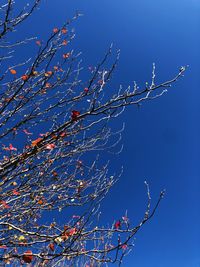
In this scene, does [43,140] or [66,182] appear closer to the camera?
[43,140]

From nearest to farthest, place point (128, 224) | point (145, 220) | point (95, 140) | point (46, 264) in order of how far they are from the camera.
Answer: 1. point (145, 220)
2. point (128, 224)
3. point (95, 140)
4. point (46, 264)

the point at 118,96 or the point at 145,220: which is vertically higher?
the point at 118,96

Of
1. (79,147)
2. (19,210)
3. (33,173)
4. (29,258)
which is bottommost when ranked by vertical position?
(29,258)

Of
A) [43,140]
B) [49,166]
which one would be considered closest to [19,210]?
[49,166]

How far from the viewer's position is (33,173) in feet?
16.9

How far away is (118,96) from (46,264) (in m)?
4.93

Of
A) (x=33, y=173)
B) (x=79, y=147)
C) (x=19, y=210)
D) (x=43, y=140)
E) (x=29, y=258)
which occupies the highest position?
(x=79, y=147)

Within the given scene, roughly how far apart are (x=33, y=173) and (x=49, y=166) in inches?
11.6

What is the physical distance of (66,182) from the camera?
5633mm

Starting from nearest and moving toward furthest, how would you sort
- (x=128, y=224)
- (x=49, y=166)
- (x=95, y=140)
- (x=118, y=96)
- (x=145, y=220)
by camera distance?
(x=145, y=220) < (x=128, y=224) < (x=118, y=96) < (x=49, y=166) < (x=95, y=140)

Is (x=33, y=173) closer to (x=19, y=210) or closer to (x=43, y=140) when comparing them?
(x=19, y=210)

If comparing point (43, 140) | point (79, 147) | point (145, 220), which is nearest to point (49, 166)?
point (79, 147)

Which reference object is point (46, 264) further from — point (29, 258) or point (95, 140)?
point (29, 258)

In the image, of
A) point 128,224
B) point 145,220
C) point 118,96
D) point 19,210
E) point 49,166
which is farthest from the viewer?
point 49,166
